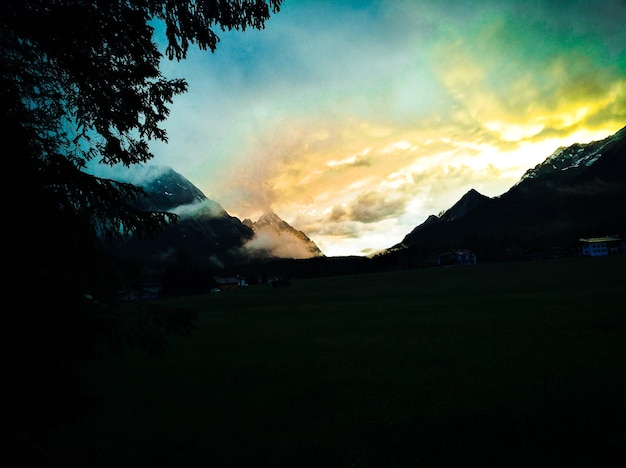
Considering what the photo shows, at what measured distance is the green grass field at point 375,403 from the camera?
750 centimetres

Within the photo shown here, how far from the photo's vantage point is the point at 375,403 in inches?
406

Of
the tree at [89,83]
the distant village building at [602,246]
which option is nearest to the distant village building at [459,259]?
the distant village building at [602,246]

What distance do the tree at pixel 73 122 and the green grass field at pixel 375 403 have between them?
2.06m

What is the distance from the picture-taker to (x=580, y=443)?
7.21 metres

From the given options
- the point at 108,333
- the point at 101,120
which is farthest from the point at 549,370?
the point at 101,120

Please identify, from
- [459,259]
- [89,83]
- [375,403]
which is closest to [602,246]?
[459,259]

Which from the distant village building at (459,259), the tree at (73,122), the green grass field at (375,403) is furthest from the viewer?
the distant village building at (459,259)

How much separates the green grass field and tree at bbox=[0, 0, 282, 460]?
6.76 feet

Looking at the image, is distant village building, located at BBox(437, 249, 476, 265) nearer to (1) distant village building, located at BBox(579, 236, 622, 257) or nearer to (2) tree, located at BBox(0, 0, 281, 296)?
(1) distant village building, located at BBox(579, 236, 622, 257)

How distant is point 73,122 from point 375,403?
10.5 m

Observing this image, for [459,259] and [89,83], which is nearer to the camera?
[89,83]

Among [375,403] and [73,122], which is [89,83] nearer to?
[73,122]

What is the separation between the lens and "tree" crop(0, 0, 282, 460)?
15.4 ft

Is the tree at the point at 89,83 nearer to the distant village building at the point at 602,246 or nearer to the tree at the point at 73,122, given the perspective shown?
the tree at the point at 73,122
